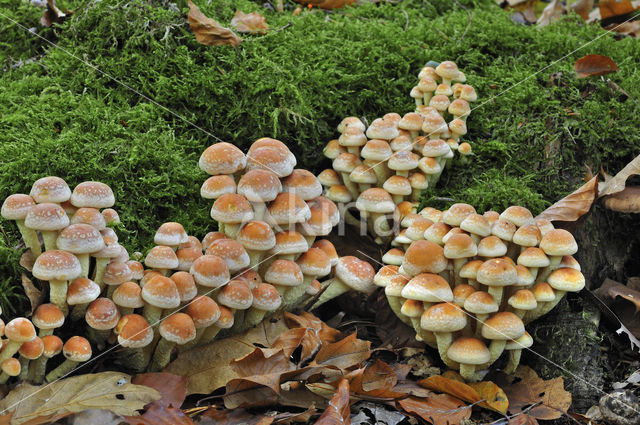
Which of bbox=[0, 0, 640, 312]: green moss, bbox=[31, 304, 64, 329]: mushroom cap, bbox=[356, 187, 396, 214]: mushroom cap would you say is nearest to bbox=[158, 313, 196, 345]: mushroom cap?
bbox=[31, 304, 64, 329]: mushroom cap

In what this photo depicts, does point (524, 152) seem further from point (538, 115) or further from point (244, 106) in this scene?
point (244, 106)

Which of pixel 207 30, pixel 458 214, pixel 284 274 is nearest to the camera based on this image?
pixel 284 274

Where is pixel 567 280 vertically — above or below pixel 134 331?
above

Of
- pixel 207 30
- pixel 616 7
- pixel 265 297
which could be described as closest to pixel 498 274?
pixel 265 297

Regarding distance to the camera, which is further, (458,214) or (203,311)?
(458,214)

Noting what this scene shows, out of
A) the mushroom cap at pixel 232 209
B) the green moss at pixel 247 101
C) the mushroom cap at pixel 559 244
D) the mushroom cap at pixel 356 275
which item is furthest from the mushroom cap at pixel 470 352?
the mushroom cap at pixel 232 209

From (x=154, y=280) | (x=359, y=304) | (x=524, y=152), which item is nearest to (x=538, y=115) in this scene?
(x=524, y=152)

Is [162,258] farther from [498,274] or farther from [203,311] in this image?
[498,274]
